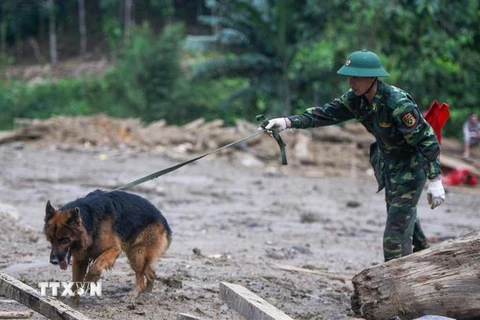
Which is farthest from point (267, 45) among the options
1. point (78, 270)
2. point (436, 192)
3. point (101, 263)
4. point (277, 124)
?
point (101, 263)

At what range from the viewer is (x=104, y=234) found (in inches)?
261

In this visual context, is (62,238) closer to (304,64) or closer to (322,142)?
(322,142)

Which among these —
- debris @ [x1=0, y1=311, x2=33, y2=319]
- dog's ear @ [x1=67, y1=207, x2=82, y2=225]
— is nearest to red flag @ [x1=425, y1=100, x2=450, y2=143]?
dog's ear @ [x1=67, y1=207, x2=82, y2=225]

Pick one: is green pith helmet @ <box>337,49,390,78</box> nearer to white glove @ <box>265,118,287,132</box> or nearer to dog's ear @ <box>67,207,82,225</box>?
white glove @ <box>265,118,287,132</box>

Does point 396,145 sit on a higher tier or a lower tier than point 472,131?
higher

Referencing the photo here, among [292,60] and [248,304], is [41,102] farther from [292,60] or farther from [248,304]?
[248,304]

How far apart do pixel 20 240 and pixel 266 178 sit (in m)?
9.96

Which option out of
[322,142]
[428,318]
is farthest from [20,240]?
[322,142]

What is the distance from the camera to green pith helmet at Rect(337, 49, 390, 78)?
674 cm

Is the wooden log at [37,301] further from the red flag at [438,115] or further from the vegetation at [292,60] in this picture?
the vegetation at [292,60]

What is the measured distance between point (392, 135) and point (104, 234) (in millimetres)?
2431

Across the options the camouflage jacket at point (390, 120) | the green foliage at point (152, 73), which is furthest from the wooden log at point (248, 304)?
the green foliage at point (152, 73)

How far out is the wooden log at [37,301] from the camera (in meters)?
5.31

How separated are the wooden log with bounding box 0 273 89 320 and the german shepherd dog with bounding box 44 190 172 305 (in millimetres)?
381
